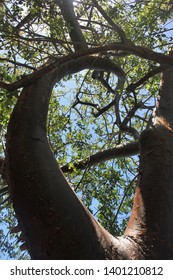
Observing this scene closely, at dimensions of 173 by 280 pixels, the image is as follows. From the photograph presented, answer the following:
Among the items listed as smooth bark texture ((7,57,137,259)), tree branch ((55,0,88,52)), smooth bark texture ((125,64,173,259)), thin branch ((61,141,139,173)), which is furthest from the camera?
tree branch ((55,0,88,52))

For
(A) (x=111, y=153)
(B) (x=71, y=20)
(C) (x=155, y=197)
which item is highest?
(B) (x=71, y=20)

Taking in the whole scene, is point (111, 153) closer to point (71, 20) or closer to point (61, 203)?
point (71, 20)

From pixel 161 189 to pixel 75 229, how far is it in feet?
3.13

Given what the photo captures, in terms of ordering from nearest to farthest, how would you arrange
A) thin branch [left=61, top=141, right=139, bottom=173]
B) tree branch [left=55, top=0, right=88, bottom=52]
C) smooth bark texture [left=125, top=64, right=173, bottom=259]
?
smooth bark texture [left=125, top=64, right=173, bottom=259] → thin branch [left=61, top=141, right=139, bottom=173] → tree branch [left=55, top=0, right=88, bottom=52]

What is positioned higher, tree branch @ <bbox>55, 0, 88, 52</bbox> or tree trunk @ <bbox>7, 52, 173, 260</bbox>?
tree branch @ <bbox>55, 0, 88, 52</bbox>

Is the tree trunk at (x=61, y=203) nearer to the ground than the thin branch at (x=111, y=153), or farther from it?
nearer to the ground

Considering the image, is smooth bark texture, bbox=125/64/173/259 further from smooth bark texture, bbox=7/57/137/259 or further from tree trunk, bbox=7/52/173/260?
smooth bark texture, bbox=7/57/137/259

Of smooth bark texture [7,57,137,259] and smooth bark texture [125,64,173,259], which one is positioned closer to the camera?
smooth bark texture [7,57,137,259]

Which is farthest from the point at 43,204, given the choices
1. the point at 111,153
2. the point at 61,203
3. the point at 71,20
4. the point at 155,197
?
the point at 71,20

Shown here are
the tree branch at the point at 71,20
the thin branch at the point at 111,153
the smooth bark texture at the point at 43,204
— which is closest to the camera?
the smooth bark texture at the point at 43,204

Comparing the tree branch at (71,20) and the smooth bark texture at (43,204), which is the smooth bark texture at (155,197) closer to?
the smooth bark texture at (43,204)

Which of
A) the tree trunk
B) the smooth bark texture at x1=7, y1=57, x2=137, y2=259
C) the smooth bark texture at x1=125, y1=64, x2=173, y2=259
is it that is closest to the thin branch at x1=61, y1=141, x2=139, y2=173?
the smooth bark texture at x1=125, y1=64, x2=173, y2=259

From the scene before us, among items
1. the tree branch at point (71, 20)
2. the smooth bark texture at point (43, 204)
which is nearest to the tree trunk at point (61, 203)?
the smooth bark texture at point (43, 204)

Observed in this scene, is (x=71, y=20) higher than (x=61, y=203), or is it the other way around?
(x=71, y=20)
